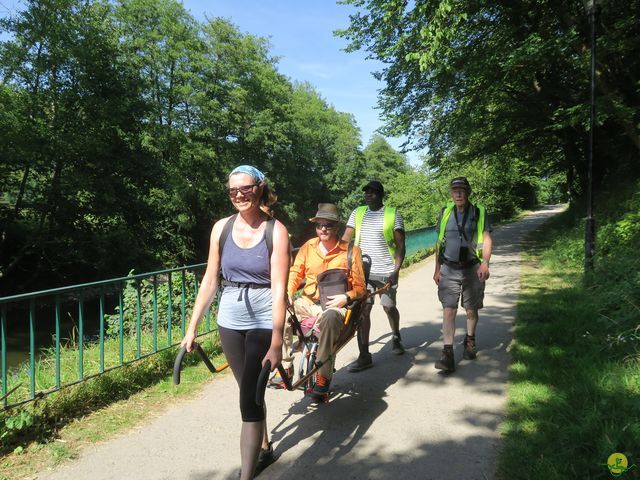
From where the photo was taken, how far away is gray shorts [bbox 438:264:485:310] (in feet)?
16.2

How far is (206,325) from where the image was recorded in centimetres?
605

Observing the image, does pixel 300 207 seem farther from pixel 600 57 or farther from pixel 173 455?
pixel 173 455

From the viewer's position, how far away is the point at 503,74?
43.9 ft

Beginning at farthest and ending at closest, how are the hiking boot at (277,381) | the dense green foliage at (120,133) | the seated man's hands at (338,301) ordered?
the dense green foliage at (120,133) → the seated man's hands at (338,301) → the hiking boot at (277,381)

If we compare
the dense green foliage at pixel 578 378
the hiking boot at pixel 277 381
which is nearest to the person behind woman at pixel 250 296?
the hiking boot at pixel 277 381

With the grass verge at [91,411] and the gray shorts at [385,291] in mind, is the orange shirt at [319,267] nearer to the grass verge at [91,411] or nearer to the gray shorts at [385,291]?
the gray shorts at [385,291]

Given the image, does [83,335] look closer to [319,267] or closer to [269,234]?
[319,267]

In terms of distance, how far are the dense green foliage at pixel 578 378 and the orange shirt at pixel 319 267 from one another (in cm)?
157

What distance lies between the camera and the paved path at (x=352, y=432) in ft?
10.2

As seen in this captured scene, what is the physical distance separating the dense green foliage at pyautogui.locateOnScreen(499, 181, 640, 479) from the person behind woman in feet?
5.19

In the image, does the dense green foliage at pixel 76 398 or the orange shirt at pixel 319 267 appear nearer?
the dense green foliage at pixel 76 398

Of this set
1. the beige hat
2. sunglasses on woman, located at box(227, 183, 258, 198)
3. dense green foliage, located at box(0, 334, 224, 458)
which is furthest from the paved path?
sunglasses on woman, located at box(227, 183, 258, 198)

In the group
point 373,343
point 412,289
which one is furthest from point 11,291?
point 373,343

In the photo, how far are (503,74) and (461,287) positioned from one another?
34.3 feet
